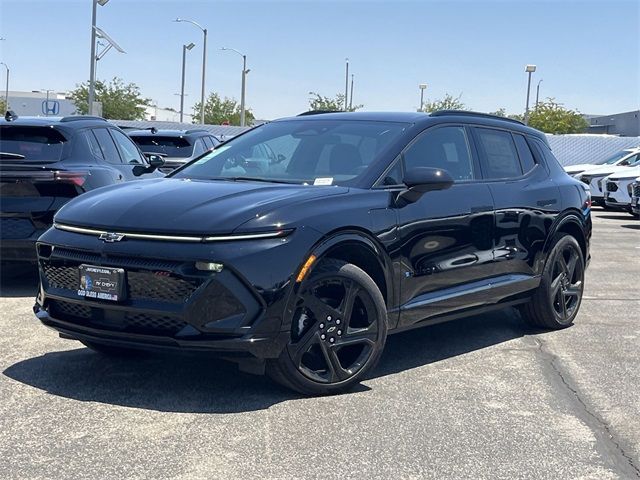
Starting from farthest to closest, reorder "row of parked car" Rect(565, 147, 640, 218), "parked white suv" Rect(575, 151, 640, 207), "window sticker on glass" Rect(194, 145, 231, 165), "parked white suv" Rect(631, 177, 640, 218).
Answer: "parked white suv" Rect(575, 151, 640, 207), "row of parked car" Rect(565, 147, 640, 218), "parked white suv" Rect(631, 177, 640, 218), "window sticker on glass" Rect(194, 145, 231, 165)

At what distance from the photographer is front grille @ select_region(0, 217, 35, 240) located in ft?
23.9

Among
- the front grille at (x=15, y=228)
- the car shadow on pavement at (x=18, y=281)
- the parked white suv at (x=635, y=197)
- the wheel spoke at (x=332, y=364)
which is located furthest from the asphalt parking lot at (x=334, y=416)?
the parked white suv at (x=635, y=197)

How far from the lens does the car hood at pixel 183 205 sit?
4.43 metres

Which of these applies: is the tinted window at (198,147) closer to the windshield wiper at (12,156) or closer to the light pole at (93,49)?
the windshield wiper at (12,156)

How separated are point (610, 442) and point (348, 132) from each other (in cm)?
261

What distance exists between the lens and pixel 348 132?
5.78 metres

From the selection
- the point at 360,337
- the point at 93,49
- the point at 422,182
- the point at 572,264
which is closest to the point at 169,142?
the point at 572,264

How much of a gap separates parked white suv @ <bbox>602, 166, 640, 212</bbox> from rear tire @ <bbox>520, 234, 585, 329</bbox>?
13.2 meters

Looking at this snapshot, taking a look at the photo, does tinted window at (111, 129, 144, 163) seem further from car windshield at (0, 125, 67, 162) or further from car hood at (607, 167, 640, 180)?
car hood at (607, 167, 640, 180)

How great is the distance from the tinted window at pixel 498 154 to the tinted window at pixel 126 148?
4.13m

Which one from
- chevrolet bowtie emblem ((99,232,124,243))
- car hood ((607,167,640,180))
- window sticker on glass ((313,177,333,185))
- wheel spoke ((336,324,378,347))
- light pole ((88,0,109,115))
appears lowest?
wheel spoke ((336,324,378,347))

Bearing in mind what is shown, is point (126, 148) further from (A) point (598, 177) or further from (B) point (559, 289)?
(A) point (598, 177)

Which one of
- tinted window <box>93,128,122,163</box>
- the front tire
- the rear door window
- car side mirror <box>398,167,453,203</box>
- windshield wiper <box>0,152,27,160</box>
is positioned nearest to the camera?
the front tire

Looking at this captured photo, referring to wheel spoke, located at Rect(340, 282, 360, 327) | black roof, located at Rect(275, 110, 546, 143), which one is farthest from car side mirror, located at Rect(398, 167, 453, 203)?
wheel spoke, located at Rect(340, 282, 360, 327)
